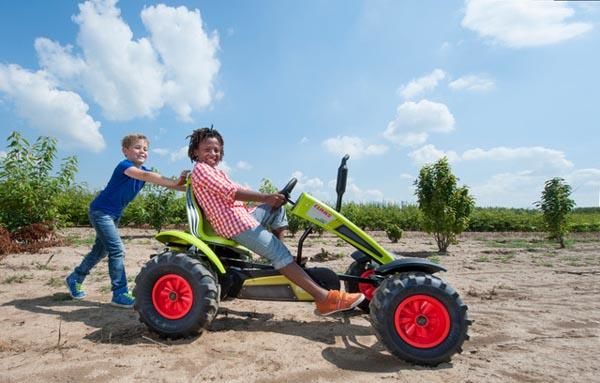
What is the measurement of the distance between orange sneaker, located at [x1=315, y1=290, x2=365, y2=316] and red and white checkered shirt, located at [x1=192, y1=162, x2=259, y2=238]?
2.82ft

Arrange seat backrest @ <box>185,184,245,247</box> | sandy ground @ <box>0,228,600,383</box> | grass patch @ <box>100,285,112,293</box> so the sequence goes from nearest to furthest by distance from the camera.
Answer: sandy ground @ <box>0,228,600,383</box>, seat backrest @ <box>185,184,245,247</box>, grass patch @ <box>100,285,112,293</box>

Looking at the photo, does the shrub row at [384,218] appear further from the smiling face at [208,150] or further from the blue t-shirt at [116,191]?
the smiling face at [208,150]

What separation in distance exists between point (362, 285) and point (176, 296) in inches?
65.5

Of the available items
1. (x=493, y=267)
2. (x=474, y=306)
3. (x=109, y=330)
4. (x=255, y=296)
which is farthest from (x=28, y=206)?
(x=493, y=267)

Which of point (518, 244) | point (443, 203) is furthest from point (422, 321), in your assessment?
point (518, 244)

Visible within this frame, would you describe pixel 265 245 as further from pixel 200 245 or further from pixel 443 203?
pixel 443 203

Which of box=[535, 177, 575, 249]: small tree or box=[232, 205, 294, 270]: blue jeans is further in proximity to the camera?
box=[535, 177, 575, 249]: small tree

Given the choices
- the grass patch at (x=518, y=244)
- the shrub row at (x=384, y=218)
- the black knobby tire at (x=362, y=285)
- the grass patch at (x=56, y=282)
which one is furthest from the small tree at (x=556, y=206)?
the grass patch at (x=56, y=282)

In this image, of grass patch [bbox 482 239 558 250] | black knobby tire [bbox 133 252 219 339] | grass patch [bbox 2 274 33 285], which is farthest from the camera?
grass patch [bbox 482 239 558 250]

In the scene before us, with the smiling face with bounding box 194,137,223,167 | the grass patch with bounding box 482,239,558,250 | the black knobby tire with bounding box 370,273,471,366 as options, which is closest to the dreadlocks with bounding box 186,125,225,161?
the smiling face with bounding box 194,137,223,167

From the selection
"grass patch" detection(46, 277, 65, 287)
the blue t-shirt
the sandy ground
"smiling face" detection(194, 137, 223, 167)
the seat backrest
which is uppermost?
"smiling face" detection(194, 137, 223, 167)

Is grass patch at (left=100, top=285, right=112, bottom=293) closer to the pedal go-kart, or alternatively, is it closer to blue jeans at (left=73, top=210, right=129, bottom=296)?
blue jeans at (left=73, top=210, right=129, bottom=296)

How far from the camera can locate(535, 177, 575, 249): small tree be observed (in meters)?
12.7

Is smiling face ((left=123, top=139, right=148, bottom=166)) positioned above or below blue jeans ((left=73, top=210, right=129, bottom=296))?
above
